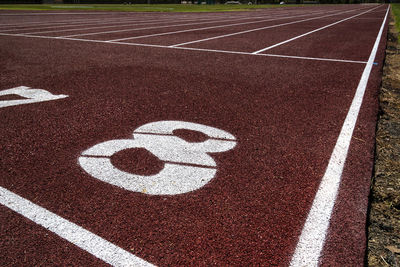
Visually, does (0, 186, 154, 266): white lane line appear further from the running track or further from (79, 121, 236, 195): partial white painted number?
(79, 121, 236, 195): partial white painted number

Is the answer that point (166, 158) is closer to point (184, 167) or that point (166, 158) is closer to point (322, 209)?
point (184, 167)

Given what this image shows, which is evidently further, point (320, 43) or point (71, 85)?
point (320, 43)

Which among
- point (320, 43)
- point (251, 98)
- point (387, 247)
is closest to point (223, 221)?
point (387, 247)

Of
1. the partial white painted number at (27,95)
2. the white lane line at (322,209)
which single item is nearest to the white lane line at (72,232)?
the white lane line at (322,209)

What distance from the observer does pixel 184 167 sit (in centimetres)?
278

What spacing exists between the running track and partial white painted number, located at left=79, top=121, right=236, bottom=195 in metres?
0.01

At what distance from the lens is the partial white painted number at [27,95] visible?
170 inches

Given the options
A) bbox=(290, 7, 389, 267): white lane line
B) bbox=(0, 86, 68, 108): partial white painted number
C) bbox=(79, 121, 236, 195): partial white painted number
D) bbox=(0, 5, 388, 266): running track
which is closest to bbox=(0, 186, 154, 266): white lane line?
bbox=(0, 5, 388, 266): running track

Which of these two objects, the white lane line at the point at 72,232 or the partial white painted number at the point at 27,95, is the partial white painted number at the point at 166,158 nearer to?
the white lane line at the point at 72,232

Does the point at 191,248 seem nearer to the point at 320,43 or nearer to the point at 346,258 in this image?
the point at 346,258

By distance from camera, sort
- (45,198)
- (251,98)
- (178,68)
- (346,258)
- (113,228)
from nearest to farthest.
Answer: (346,258)
(113,228)
(45,198)
(251,98)
(178,68)

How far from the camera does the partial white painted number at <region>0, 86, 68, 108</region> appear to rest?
432cm

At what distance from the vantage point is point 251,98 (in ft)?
15.1

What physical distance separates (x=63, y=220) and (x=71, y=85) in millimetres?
3465
